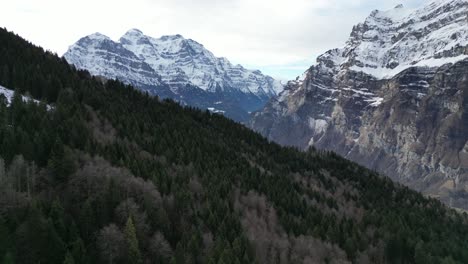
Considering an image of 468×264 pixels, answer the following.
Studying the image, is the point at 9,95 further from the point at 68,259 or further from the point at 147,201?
the point at 68,259

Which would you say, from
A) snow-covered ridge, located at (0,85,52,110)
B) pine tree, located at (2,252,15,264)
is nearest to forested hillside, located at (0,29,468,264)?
pine tree, located at (2,252,15,264)

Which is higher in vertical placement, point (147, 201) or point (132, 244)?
point (147, 201)

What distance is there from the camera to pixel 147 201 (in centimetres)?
10275

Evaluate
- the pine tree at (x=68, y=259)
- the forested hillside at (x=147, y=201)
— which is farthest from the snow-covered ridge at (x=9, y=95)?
the pine tree at (x=68, y=259)

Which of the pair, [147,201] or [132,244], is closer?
[132,244]

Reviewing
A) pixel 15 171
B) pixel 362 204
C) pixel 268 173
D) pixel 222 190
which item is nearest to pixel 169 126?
pixel 268 173

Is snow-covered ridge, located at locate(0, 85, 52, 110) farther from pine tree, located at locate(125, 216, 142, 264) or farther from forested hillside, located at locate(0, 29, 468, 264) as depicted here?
pine tree, located at locate(125, 216, 142, 264)

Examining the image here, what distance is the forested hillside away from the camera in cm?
8112

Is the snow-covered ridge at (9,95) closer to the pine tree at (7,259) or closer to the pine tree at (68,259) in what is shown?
the pine tree at (68,259)

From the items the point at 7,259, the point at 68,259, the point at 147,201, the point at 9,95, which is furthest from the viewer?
the point at 9,95

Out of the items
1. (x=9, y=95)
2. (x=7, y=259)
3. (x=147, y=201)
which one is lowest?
(x=147, y=201)

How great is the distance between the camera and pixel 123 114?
6885 inches

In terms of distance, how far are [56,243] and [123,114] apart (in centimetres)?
10525

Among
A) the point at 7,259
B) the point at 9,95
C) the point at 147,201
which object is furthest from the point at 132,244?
the point at 9,95
